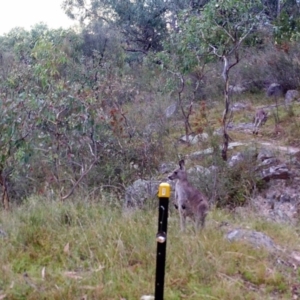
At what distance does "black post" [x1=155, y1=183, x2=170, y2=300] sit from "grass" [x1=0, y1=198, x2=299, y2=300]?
53 centimetres

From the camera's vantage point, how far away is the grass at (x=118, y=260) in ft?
15.8

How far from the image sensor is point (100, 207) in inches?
261

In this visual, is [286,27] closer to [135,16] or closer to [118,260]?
[135,16]

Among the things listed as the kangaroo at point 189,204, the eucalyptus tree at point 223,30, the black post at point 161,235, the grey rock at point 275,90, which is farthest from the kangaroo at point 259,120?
the black post at point 161,235

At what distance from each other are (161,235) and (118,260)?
1272 mm

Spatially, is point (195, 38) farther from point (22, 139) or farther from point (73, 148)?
point (22, 139)

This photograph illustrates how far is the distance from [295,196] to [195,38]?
464 cm

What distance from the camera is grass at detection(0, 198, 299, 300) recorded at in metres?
4.82

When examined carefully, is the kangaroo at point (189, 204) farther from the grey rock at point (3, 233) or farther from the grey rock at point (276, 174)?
the grey rock at point (276, 174)

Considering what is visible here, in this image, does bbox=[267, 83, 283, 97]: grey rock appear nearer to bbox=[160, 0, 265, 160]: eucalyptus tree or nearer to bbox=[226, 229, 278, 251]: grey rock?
bbox=[160, 0, 265, 160]: eucalyptus tree

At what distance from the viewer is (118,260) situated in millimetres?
5285

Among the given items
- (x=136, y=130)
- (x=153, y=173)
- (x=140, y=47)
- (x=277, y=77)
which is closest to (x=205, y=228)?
(x=153, y=173)

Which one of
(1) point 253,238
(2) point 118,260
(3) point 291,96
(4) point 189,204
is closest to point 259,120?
(3) point 291,96

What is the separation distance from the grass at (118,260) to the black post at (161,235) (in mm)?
532
